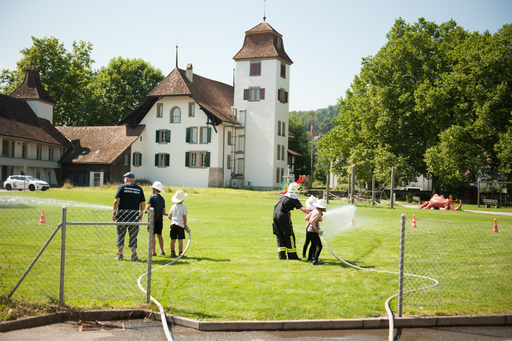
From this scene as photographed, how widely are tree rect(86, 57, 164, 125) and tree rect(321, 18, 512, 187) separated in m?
36.1

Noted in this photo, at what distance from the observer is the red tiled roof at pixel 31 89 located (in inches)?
2290

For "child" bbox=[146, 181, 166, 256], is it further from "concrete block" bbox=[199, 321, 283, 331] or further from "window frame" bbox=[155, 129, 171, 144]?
"window frame" bbox=[155, 129, 171, 144]

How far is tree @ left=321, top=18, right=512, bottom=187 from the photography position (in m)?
38.0

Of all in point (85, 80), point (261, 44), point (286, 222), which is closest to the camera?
point (286, 222)

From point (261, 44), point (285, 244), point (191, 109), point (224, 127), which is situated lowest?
point (285, 244)

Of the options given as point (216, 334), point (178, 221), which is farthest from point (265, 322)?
point (178, 221)

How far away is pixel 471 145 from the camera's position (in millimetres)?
38438

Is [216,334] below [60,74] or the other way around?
below

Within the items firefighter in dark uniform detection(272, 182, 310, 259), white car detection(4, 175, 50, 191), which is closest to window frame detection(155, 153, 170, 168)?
Answer: white car detection(4, 175, 50, 191)

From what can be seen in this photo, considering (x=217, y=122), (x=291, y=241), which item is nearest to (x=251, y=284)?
(x=291, y=241)

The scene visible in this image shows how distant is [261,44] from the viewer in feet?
190

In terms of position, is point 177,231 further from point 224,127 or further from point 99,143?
point 99,143

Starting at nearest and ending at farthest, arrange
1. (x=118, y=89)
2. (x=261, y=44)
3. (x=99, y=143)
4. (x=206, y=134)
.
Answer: (x=206, y=134)
(x=99, y=143)
(x=261, y=44)
(x=118, y=89)

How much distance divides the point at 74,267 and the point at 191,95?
154ft
